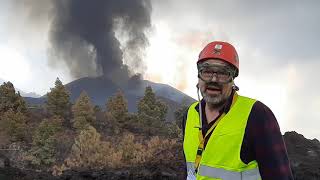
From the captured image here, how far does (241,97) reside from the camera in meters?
2.95

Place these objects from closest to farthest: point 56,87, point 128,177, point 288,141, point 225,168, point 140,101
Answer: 1. point 225,168
2. point 128,177
3. point 288,141
4. point 56,87
5. point 140,101

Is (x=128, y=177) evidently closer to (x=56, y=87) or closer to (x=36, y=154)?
(x=36, y=154)

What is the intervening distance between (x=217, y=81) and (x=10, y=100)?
5549cm

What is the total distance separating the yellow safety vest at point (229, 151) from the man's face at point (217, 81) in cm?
9

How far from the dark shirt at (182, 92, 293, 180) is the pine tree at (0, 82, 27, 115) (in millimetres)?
54472

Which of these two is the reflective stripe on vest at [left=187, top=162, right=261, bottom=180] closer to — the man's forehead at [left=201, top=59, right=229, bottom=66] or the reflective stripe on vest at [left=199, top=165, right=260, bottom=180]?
the reflective stripe on vest at [left=199, top=165, right=260, bottom=180]

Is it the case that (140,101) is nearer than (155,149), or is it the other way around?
(155,149)

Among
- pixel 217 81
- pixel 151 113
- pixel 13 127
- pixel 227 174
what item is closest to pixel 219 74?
pixel 217 81

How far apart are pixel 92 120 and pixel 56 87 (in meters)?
5.65

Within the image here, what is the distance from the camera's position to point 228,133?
280 cm

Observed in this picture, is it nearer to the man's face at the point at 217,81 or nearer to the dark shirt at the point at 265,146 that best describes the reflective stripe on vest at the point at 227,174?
the dark shirt at the point at 265,146

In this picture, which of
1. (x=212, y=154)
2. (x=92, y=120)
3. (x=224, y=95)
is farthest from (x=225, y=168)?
(x=92, y=120)

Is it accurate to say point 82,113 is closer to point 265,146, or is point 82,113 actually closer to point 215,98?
point 215,98

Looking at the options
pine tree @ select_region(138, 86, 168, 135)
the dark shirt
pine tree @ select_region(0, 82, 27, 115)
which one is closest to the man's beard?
the dark shirt
